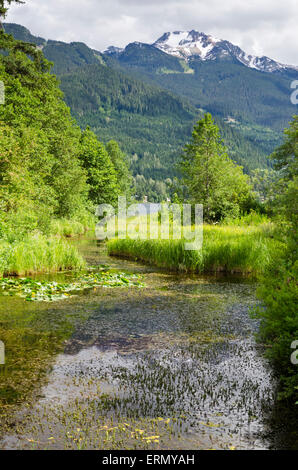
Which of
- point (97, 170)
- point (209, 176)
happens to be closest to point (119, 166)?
point (97, 170)

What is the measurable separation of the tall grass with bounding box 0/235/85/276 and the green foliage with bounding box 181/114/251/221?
46.4 ft

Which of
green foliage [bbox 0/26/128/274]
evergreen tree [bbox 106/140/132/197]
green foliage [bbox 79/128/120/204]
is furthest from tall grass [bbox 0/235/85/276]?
evergreen tree [bbox 106/140/132/197]

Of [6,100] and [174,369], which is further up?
[6,100]

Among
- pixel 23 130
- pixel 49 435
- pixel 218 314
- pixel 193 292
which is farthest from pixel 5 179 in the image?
pixel 49 435

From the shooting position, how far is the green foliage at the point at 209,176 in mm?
28953

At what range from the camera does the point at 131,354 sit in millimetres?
7250

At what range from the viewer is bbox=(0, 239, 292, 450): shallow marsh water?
4590 millimetres

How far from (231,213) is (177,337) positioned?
22603mm

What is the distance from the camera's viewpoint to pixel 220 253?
17.1 meters

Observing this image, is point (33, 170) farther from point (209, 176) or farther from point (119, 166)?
point (119, 166)

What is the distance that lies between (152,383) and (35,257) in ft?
33.8

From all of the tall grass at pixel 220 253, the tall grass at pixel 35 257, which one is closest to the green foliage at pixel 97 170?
the tall grass at pixel 220 253

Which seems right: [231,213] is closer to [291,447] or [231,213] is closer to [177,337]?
[177,337]

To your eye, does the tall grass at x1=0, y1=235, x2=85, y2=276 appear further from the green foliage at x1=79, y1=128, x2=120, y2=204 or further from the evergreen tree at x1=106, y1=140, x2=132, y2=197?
the evergreen tree at x1=106, y1=140, x2=132, y2=197
